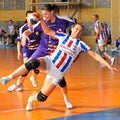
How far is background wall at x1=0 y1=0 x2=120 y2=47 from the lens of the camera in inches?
893

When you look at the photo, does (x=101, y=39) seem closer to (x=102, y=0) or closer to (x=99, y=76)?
(x=99, y=76)

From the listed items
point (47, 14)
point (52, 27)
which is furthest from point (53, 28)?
point (47, 14)

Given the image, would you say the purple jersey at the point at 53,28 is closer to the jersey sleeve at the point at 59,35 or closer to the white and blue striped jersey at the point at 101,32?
the jersey sleeve at the point at 59,35

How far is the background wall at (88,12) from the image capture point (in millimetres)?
22672

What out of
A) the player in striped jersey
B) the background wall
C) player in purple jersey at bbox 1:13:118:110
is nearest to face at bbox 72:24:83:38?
player in purple jersey at bbox 1:13:118:110

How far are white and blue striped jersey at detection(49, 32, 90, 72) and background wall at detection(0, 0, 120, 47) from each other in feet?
53.9

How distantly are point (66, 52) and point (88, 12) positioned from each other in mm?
17975

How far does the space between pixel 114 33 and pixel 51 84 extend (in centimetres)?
1685

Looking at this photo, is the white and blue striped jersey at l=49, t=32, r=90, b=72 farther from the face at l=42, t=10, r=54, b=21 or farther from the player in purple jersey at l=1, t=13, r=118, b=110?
the face at l=42, t=10, r=54, b=21

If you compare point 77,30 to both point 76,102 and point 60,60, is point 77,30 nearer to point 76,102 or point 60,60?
point 60,60

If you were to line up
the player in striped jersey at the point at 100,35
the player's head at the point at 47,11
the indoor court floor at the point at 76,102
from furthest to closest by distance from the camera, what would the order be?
1. the player in striped jersey at the point at 100,35
2. the player's head at the point at 47,11
3. the indoor court floor at the point at 76,102

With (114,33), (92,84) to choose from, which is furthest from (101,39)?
(114,33)

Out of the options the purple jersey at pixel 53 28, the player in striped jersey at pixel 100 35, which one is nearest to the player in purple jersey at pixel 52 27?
the purple jersey at pixel 53 28

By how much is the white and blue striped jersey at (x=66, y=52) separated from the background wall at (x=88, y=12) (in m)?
16.4
